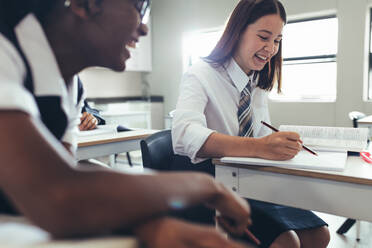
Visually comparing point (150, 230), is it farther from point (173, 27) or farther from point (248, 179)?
point (173, 27)

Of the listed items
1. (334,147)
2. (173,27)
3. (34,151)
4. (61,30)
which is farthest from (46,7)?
(173,27)

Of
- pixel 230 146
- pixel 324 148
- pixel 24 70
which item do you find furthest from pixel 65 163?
pixel 324 148

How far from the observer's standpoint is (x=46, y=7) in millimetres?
443

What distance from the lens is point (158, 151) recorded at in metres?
1.20

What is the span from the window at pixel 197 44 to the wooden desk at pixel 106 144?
3.86 meters

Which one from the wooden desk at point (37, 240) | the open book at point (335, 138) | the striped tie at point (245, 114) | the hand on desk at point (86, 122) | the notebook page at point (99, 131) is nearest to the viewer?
the wooden desk at point (37, 240)

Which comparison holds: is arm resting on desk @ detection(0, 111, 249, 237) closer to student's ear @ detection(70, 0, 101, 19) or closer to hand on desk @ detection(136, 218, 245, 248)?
hand on desk @ detection(136, 218, 245, 248)

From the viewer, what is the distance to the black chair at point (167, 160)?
1.12m

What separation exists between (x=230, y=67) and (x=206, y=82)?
0.48ft

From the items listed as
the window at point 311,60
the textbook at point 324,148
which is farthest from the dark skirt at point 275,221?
the window at point 311,60

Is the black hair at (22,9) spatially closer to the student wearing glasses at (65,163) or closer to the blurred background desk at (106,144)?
the student wearing glasses at (65,163)

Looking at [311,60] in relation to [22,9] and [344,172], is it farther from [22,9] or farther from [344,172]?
[22,9]

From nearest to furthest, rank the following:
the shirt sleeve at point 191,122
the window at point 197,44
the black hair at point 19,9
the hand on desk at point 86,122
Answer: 1. the black hair at point 19,9
2. the shirt sleeve at point 191,122
3. the hand on desk at point 86,122
4. the window at point 197,44

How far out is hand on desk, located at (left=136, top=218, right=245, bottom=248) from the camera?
33 cm
